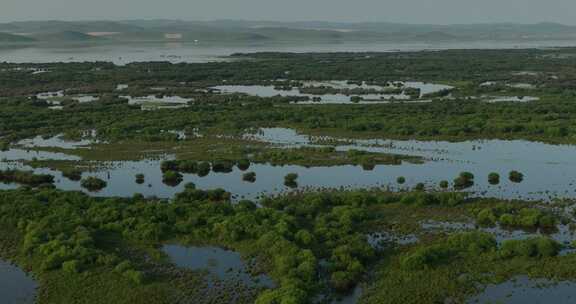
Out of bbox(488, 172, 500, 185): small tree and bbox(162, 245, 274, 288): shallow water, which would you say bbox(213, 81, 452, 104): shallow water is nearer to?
bbox(488, 172, 500, 185): small tree

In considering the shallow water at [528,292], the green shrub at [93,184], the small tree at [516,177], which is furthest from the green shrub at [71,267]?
the small tree at [516,177]

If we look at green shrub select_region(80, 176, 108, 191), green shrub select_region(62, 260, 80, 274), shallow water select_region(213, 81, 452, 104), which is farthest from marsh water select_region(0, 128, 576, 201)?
shallow water select_region(213, 81, 452, 104)

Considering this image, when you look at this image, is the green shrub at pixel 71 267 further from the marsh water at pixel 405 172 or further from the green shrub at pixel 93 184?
the green shrub at pixel 93 184

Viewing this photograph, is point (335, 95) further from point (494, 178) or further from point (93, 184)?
point (93, 184)

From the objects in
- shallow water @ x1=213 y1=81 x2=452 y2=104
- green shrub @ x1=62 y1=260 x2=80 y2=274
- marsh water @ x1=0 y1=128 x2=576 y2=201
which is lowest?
green shrub @ x1=62 y1=260 x2=80 y2=274

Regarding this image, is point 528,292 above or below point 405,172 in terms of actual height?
below

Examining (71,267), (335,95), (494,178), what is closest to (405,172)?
(494,178)
